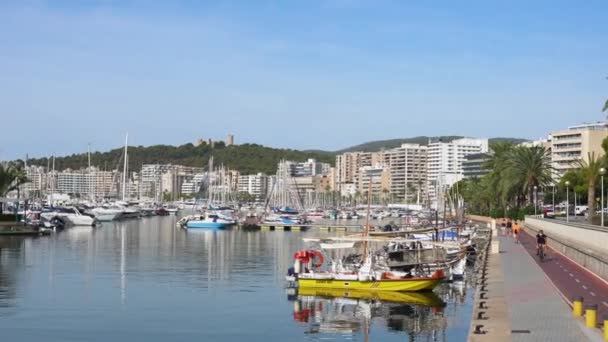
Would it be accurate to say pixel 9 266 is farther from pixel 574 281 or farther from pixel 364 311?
pixel 574 281

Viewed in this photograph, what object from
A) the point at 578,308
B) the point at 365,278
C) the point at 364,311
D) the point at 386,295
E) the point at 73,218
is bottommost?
the point at 364,311

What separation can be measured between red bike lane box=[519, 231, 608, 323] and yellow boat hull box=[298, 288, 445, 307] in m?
5.57

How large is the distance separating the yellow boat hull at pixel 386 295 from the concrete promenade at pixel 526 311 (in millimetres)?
3033

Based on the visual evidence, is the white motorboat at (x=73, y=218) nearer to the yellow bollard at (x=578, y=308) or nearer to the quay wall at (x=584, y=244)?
the quay wall at (x=584, y=244)

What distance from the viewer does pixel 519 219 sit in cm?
9975

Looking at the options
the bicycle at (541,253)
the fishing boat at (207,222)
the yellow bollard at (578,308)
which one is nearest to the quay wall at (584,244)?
the bicycle at (541,253)

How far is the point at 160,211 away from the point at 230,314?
159024mm

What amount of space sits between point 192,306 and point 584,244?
23.9 meters

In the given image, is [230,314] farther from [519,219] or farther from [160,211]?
[160,211]

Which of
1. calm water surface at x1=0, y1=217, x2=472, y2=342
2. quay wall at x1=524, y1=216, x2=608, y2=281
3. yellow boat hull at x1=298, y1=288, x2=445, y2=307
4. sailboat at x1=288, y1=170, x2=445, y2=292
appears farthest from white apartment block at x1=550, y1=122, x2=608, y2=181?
yellow boat hull at x1=298, y1=288, x2=445, y2=307

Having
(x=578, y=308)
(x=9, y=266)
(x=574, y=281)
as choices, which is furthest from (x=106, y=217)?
(x=578, y=308)

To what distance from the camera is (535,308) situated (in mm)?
27016

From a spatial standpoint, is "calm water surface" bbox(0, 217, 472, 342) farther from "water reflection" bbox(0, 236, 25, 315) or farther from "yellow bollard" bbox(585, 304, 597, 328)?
"yellow bollard" bbox(585, 304, 597, 328)

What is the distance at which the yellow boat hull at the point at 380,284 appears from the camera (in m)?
41.2
